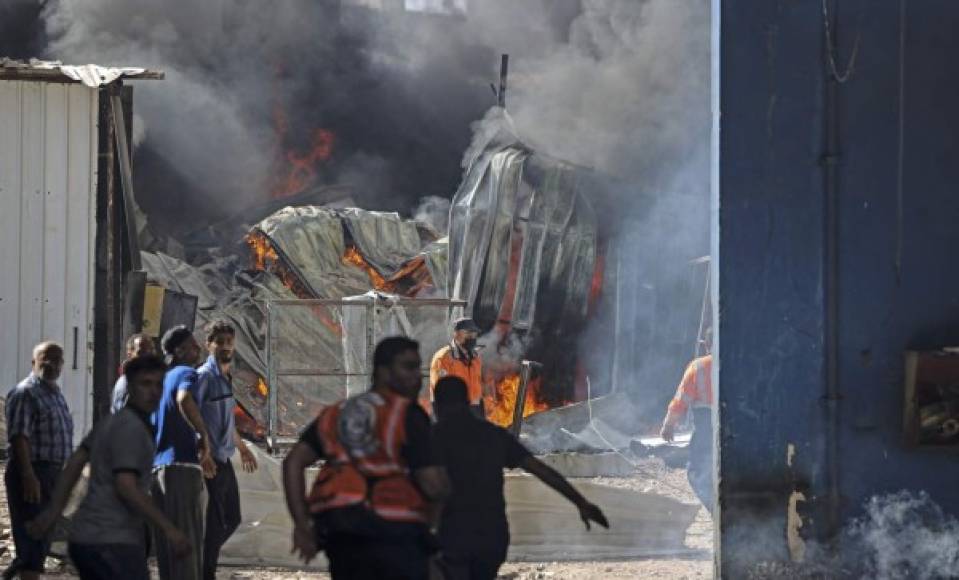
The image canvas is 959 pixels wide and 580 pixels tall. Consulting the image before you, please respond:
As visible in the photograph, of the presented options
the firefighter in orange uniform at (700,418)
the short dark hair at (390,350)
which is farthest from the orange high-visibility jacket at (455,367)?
the short dark hair at (390,350)

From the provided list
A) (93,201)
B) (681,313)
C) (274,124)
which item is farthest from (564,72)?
(93,201)

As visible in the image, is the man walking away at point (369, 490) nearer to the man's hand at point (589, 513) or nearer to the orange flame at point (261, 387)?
the man's hand at point (589, 513)

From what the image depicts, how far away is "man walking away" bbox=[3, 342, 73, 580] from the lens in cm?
700

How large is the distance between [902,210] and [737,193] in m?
0.78

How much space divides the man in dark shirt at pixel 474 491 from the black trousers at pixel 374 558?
0.86 m

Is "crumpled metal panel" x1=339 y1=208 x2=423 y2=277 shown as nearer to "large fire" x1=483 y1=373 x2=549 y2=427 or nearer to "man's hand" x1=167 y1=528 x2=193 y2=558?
"large fire" x1=483 y1=373 x2=549 y2=427

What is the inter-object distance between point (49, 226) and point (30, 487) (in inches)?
184

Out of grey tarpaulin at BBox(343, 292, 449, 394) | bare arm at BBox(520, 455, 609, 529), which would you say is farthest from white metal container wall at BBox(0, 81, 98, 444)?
bare arm at BBox(520, 455, 609, 529)

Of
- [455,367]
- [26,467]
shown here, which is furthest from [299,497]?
[455,367]

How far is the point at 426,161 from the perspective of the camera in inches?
1006

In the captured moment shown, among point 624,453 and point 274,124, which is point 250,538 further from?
point 274,124

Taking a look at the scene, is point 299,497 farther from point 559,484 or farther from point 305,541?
point 559,484

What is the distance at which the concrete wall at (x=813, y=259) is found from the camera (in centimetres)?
677

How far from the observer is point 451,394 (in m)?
5.75
